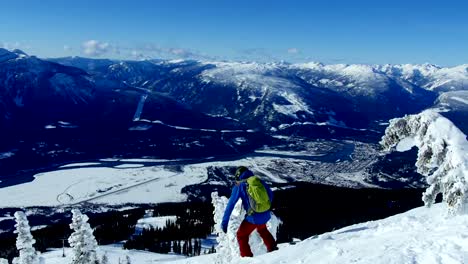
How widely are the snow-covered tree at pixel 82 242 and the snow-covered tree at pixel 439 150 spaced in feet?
90.8

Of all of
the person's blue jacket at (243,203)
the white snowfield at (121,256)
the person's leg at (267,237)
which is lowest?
the white snowfield at (121,256)

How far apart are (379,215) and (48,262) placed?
122656 millimetres

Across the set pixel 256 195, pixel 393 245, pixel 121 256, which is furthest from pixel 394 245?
pixel 121 256

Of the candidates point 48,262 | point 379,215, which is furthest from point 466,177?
point 379,215

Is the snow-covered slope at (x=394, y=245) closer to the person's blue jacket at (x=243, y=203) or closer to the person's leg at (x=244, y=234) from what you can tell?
the person's leg at (x=244, y=234)

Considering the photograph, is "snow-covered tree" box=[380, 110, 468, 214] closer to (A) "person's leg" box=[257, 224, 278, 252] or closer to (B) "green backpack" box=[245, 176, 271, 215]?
(A) "person's leg" box=[257, 224, 278, 252]

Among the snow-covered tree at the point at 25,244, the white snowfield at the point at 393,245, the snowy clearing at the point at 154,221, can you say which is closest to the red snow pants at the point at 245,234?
the white snowfield at the point at 393,245

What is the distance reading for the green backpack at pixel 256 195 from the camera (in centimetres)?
1952

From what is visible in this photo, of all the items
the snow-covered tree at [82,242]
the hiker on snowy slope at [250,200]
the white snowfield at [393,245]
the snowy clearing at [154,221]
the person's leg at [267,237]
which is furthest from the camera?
the snowy clearing at [154,221]

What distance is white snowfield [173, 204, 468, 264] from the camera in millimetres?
17391

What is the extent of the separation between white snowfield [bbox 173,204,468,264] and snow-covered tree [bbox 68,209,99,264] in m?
24.8

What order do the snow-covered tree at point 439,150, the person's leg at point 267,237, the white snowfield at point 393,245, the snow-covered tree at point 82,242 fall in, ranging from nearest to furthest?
the white snowfield at point 393,245 → the person's leg at point 267,237 → the snow-covered tree at point 439,150 → the snow-covered tree at point 82,242

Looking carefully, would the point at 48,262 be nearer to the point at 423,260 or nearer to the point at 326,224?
the point at 326,224

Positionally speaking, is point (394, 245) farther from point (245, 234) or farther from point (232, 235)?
point (232, 235)
